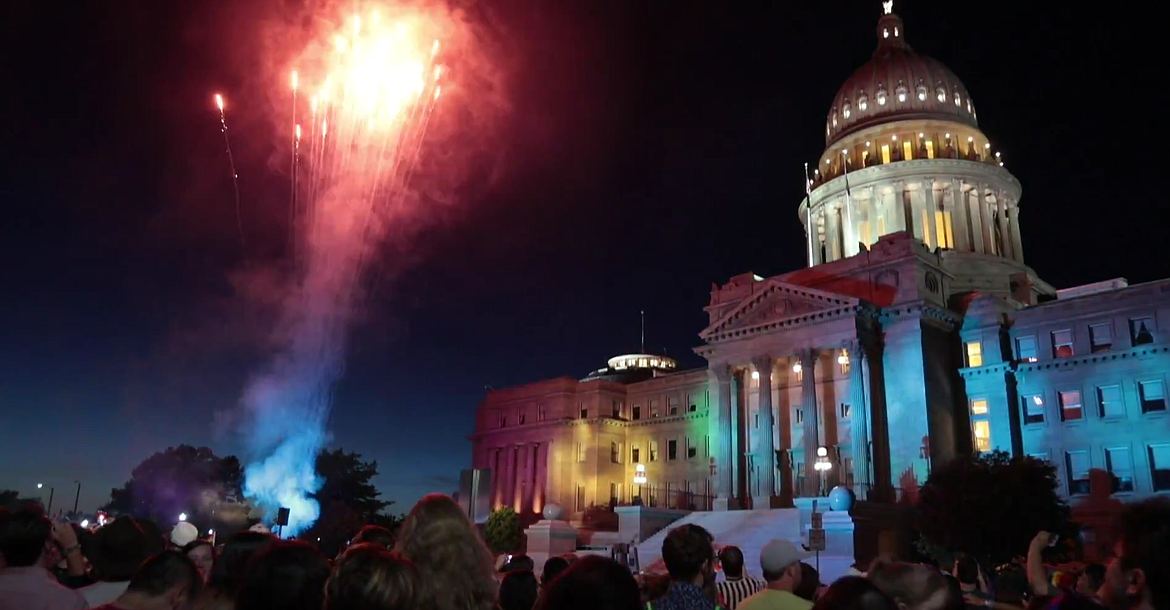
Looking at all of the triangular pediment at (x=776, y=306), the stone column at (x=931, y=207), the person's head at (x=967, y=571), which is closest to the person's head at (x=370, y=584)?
the person's head at (x=967, y=571)

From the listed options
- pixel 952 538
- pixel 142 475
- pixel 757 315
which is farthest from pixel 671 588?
pixel 142 475

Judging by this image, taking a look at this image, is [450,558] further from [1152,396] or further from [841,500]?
[1152,396]

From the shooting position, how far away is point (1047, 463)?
46156 millimetres

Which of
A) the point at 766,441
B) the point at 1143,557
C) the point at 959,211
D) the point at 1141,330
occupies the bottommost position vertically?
the point at 1143,557

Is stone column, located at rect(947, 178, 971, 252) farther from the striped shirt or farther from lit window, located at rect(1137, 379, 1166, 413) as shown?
the striped shirt

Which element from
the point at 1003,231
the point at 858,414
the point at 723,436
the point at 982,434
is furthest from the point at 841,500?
the point at 1003,231

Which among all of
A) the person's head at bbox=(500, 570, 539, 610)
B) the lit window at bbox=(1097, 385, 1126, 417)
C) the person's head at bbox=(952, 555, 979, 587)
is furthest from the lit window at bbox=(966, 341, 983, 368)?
the person's head at bbox=(500, 570, 539, 610)

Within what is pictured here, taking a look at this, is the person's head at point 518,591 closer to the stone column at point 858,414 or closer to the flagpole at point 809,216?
the stone column at point 858,414

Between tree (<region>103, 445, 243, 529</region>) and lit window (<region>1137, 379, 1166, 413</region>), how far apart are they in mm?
76074

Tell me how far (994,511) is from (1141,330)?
17840 mm

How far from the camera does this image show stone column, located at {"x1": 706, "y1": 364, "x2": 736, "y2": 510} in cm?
5766

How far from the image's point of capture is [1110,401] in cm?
5150

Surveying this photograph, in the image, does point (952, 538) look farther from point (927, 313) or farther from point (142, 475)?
point (142, 475)

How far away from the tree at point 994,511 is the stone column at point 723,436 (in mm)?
15464
